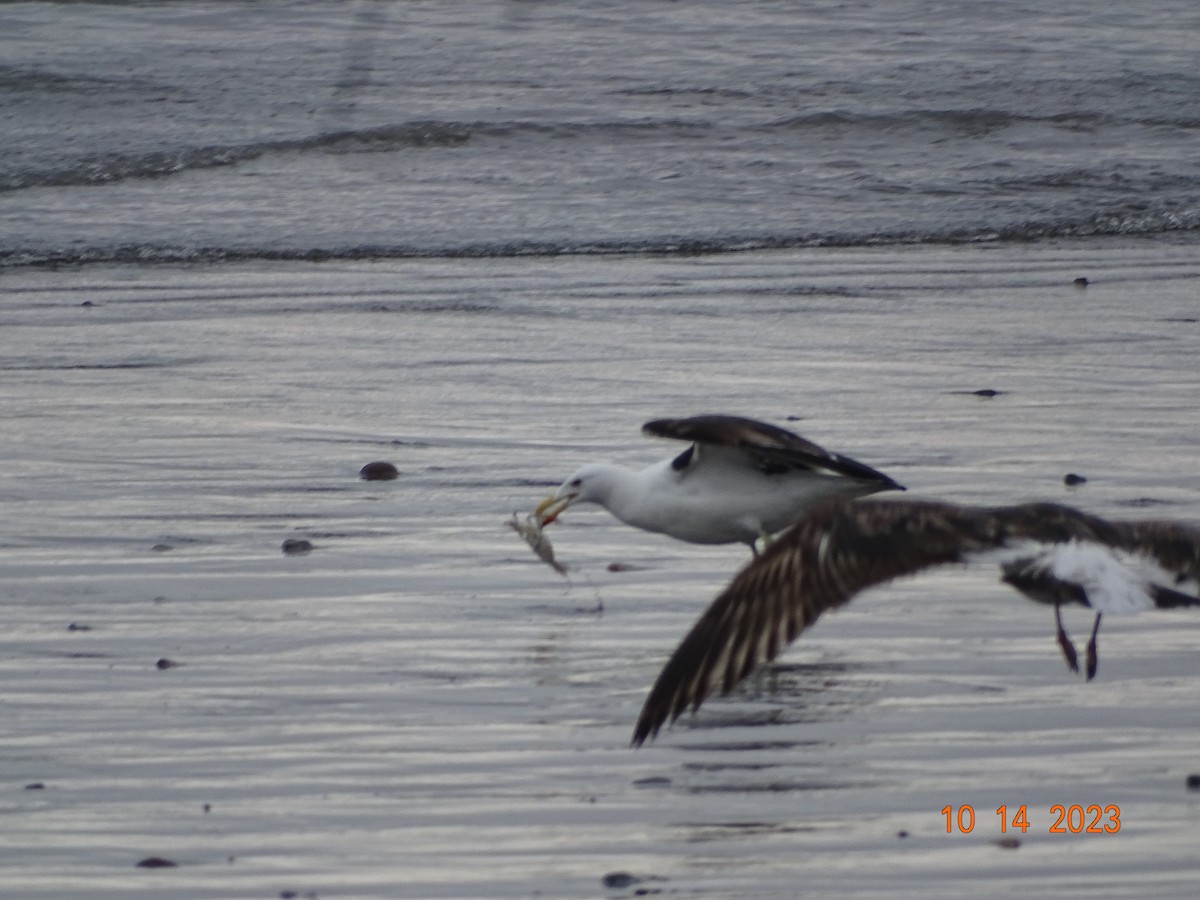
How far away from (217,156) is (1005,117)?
20.2ft

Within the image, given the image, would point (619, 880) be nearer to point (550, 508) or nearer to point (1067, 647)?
point (1067, 647)

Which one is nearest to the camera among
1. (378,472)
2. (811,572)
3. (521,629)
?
(811,572)

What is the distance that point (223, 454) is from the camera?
7078 millimetres

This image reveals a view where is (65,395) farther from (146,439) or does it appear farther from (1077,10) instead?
(1077,10)

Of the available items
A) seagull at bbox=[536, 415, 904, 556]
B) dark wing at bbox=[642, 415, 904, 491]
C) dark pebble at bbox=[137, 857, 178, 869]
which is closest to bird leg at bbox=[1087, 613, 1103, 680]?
dark wing at bbox=[642, 415, 904, 491]

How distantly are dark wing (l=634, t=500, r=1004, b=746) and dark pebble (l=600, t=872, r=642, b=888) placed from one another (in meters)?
0.64

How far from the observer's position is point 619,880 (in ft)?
11.8

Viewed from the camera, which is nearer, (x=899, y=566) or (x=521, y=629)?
(x=899, y=566)
